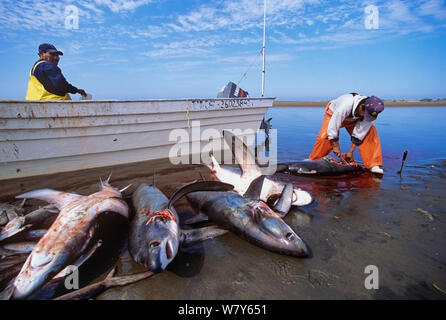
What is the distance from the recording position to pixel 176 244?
249 cm

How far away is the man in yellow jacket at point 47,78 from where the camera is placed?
5.96 metres

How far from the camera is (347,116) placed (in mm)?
6613

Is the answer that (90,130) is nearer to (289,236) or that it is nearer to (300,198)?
(300,198)

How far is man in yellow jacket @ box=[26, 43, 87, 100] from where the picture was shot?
19.6ft

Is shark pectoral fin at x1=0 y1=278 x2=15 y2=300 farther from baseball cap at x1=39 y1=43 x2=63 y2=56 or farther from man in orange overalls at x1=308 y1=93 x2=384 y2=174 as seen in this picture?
man in orange overalls at x1=308 y1=93 x2=384 y2=174

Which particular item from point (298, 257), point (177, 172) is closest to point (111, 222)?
point (298, 257)

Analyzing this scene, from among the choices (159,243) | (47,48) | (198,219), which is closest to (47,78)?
(47,48)

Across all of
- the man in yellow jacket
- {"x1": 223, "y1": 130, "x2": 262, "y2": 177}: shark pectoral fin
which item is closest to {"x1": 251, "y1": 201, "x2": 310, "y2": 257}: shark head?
{"x1": 223, "y1": 130, "x2": 262, "y2": 177}: shark pectoral fin

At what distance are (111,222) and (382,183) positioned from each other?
5695 millimetres

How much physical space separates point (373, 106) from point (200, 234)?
554 cm

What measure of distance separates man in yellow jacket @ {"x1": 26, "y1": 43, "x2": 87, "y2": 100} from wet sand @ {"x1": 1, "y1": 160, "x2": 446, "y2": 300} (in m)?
2.92

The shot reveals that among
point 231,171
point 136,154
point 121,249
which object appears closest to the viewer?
point 121,249

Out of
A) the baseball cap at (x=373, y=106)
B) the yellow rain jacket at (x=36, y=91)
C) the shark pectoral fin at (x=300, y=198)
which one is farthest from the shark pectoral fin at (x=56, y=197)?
the baseball cap at (x=373, y=106)
